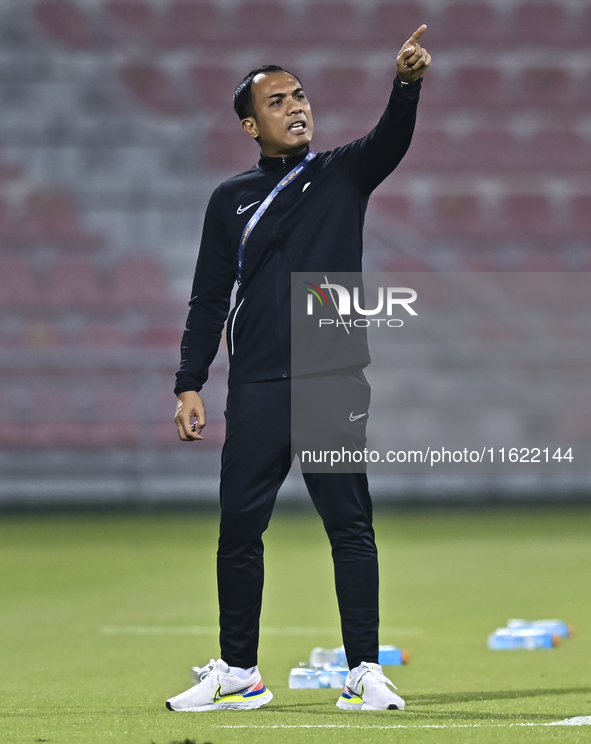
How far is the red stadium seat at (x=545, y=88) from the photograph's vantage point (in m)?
10.2

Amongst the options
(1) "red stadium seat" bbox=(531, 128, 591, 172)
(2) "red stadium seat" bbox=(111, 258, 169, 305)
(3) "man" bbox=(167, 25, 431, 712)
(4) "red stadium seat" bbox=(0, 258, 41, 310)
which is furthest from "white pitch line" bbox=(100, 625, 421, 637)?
(1) "red stadium seat" bbox=(531, 128, 591, 172)

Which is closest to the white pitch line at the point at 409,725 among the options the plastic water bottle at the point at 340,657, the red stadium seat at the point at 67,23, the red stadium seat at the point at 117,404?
the plastic water bottle at the point at 340,657

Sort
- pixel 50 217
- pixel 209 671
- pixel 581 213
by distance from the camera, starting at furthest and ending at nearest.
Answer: pixel 581 213 → pixel 50 217 → pixel 209 671

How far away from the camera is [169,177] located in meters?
9.79

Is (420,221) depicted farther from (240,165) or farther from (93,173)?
(93,173)

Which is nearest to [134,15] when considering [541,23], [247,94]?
[541,23]

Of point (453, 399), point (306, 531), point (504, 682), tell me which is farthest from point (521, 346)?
point (504, 682)

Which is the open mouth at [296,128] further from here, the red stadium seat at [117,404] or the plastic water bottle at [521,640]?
the red stadium seat at [117,404]

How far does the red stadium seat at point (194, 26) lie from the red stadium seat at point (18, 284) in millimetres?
2258

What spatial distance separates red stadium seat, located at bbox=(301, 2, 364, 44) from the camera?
10.3 m

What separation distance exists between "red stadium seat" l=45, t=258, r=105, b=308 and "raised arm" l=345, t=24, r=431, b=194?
271 inches

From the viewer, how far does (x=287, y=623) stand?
431 centimetres

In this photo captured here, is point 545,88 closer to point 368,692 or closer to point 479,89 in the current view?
point 479,89

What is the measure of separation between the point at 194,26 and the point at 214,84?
54cm
